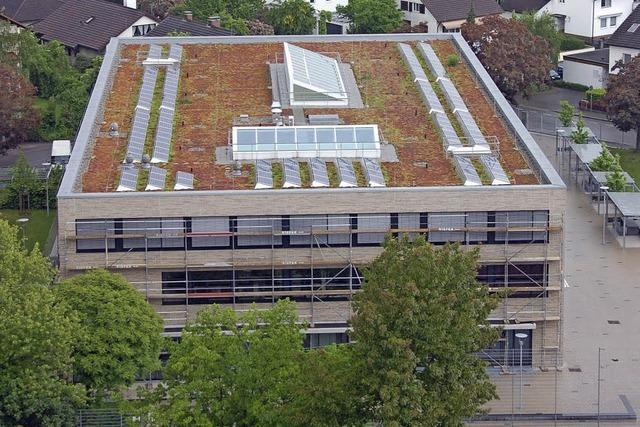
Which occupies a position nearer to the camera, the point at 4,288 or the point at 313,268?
the point at 4,288

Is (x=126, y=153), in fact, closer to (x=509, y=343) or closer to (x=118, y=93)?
(x=118, y=93)

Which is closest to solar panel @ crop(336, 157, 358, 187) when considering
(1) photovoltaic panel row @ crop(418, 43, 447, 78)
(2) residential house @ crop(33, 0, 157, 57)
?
(1) photovoltaic panel row @ crop(418, 43, 447, 78)

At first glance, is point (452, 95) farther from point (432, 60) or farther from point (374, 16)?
point (374, 16)

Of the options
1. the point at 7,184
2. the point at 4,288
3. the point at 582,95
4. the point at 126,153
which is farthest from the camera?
the point at 582,95

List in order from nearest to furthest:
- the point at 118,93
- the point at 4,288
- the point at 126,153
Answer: the point at 4,288 < the point at 126,153 < the point at 118,93

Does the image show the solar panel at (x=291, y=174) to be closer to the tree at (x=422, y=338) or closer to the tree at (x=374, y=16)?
the tree at (x=422, y=338)

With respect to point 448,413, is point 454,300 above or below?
above

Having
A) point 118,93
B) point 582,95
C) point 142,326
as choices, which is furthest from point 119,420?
point 582,95

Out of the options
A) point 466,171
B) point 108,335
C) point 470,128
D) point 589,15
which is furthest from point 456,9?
point 108,335
